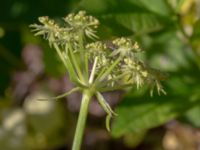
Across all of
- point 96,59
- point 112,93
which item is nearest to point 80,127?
point 96,59

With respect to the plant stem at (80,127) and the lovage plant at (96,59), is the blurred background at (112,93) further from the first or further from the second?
the plant stem at (80,127)

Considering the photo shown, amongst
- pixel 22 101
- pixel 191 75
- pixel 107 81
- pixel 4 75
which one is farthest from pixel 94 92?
pixel 22 101

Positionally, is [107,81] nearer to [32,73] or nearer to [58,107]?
[58,107]

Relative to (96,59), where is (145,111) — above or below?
below

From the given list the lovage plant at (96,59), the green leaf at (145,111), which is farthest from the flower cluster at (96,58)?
the green leaf at (145,111)

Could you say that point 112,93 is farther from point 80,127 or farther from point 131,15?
point 80,127

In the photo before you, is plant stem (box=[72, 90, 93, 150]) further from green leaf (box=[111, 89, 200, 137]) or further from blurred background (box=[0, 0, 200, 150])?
green leaf (box=[111, 89, 200, 137])

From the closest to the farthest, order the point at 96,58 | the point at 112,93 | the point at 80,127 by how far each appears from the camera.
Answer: the point at 80,127 → the point at 96,58 → the point at 112,93
